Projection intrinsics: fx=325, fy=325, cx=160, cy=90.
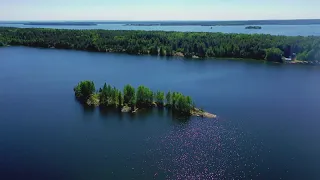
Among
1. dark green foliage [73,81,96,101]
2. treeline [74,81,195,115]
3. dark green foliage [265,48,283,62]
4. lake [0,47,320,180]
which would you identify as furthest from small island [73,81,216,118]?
dark green foliage [265,48,283,62]

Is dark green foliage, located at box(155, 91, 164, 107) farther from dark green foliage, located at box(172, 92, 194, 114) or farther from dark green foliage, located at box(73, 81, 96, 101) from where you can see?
dark green foliage, located at box(73, 81, 96, 101)

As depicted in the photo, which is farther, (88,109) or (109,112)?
(88,109)

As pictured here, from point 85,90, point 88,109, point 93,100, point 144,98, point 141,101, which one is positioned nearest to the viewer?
point 88,109

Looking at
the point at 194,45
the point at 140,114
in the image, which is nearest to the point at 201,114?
the point at 140,114

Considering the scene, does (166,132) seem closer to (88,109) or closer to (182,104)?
(182,104)

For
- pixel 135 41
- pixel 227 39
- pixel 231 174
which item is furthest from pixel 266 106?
pixel 135 41

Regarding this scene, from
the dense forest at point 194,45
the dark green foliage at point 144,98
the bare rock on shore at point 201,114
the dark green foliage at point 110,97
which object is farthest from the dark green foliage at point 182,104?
the dense forest at point 194,45

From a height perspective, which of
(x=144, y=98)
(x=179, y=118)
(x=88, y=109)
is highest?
(x=144, y=98)

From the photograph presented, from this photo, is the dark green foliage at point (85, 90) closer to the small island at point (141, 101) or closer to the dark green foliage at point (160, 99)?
the small island at point (141, 101)
